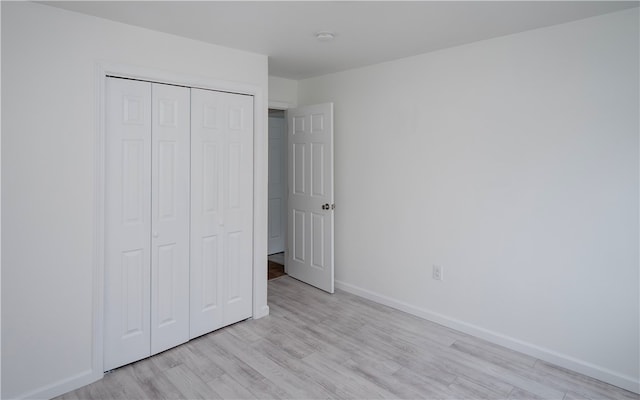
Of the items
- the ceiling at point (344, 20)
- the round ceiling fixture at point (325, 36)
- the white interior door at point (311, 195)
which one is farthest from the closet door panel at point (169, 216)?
the white interior door at point (311, 195)

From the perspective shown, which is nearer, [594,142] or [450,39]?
[594,142]

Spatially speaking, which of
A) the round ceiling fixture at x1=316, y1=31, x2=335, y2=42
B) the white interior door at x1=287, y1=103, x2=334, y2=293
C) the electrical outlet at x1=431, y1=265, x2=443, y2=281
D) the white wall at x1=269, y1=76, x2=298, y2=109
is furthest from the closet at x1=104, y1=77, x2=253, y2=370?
the electrical outlet at x1=431, y1=265, x2=443, y2=281

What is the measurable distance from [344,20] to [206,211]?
1753 mm

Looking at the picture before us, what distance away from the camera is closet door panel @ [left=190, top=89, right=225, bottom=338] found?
3012mm

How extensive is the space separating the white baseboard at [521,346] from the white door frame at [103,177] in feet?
4.07

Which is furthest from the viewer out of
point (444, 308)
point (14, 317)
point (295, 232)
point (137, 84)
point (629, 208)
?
point (295, 232)

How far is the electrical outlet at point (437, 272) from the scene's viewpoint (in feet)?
11.2

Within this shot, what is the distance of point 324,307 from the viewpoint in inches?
149

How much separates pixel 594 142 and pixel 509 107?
2.01 feet

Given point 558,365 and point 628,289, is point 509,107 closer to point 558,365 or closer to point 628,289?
point 628,289

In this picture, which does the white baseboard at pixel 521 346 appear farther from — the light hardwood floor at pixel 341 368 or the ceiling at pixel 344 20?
the ceiling at pixel 344 20

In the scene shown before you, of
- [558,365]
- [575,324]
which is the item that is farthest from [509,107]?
[558,365]

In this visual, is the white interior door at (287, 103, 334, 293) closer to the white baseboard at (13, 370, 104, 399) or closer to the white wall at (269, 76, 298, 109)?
the white wall at (269, 76, 298, 109)

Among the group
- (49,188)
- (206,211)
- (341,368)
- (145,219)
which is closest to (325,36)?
(206,211)
